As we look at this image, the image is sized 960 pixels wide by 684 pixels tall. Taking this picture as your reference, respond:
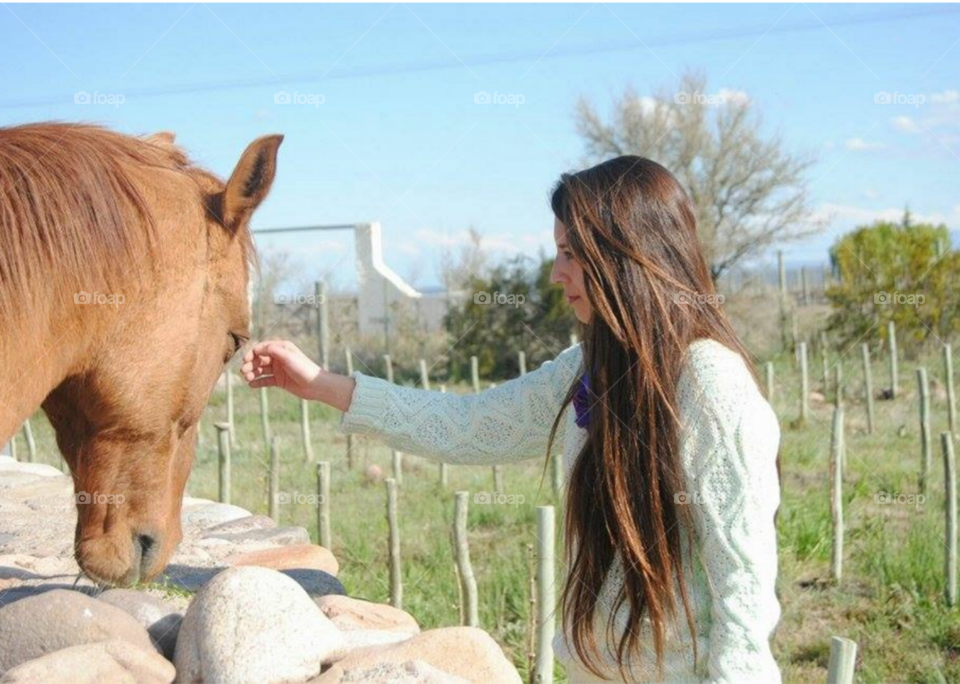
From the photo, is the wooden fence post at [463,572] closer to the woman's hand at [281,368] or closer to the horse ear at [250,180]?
the woman's hand at [281,368]

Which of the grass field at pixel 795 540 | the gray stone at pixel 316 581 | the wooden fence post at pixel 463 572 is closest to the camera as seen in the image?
the gray stone at pixel 316 581

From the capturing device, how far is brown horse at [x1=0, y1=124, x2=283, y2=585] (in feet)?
7.57

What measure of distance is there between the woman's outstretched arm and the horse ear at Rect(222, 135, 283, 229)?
0.56 metres

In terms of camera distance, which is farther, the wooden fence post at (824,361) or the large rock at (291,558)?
the wooden fence post at (824,361)

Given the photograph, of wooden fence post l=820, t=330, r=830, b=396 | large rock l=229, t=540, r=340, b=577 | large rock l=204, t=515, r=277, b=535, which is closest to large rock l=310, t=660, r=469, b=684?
large rock l=229, t=540, r=340, b=577

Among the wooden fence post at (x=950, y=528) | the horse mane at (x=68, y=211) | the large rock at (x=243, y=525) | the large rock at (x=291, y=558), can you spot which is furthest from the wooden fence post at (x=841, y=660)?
the wooden fence post at (x=950, y=528)

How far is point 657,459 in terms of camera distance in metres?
2.23

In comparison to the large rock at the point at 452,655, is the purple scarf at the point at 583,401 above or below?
above

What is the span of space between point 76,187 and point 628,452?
4.50ft

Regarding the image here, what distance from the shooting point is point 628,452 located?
7.47 feet

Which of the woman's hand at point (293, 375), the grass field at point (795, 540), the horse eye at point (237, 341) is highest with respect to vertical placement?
the horse eye at point (237, 341)

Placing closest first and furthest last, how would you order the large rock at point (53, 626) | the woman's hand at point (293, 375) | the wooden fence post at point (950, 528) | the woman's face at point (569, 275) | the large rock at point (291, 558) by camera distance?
the woman's face at point (569, 275) < the large rock at point (53, 626) < the woman's hand at point (293, 375) < the large rock at point (291, 558) < the wooden fence post at point (950, 528)

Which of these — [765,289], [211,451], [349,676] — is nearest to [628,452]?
[349,676]

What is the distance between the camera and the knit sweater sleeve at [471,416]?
283 centimetres
